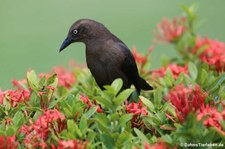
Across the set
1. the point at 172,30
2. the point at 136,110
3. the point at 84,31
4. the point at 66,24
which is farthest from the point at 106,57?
the point at 66,24

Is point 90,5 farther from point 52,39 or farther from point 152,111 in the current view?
point 152,111

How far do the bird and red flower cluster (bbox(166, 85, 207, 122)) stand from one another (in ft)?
5.22

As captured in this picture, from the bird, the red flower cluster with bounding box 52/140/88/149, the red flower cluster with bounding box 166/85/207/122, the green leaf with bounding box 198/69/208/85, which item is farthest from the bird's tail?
the red flower cluster with bounding box 52/140/88/149

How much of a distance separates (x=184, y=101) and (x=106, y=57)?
2044mm

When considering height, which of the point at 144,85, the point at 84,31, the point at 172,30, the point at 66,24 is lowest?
the point at 66,24

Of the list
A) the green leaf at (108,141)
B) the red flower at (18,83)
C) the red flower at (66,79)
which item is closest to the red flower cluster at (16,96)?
the red flower at (18,83)

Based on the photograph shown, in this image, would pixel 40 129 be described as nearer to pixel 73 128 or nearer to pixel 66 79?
pixel 73 128

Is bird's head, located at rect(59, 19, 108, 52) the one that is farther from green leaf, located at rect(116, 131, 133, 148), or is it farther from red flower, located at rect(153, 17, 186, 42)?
green leaf, located at rect(116, 131, 133, 148)

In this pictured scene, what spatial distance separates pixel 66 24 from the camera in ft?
36.1

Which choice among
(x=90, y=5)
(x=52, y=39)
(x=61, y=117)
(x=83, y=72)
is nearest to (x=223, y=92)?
(x=61, y=117)

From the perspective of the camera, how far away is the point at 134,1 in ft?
39.4

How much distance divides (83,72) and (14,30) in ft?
20.9

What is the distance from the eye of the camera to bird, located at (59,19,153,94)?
4.80 m

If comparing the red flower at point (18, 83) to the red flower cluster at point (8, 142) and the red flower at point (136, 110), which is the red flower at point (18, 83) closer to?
the red flower at point (136, 110)
